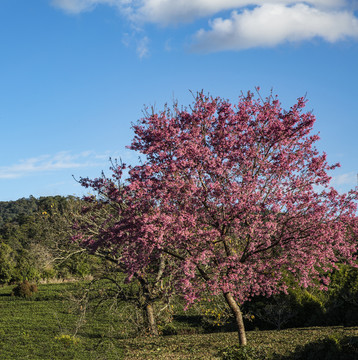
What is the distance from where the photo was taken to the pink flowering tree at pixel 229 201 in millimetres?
12531

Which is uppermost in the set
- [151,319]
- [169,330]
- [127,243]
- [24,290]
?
[127,243]

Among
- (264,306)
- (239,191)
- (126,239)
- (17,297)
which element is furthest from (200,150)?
(17,297)

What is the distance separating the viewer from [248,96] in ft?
47.6

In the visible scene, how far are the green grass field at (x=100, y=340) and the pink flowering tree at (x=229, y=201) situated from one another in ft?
9.37

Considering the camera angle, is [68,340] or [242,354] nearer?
[242,354]

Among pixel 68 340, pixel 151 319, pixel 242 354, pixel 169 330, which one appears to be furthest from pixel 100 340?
pixel 242 354

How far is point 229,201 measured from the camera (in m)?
12.5

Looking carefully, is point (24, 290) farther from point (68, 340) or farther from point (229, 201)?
point (229, 201)

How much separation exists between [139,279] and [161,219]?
976 centimetres

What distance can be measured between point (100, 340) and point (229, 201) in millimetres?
13919

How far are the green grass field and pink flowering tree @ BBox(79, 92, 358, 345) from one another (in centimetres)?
286

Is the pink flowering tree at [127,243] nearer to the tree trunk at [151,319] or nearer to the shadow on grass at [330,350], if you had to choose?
the tree trunk at [151,319]

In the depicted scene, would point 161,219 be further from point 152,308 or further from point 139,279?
point 152,308

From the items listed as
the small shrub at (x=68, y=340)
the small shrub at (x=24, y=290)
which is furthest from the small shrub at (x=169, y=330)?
the small shrub at (x=24, y=290)
